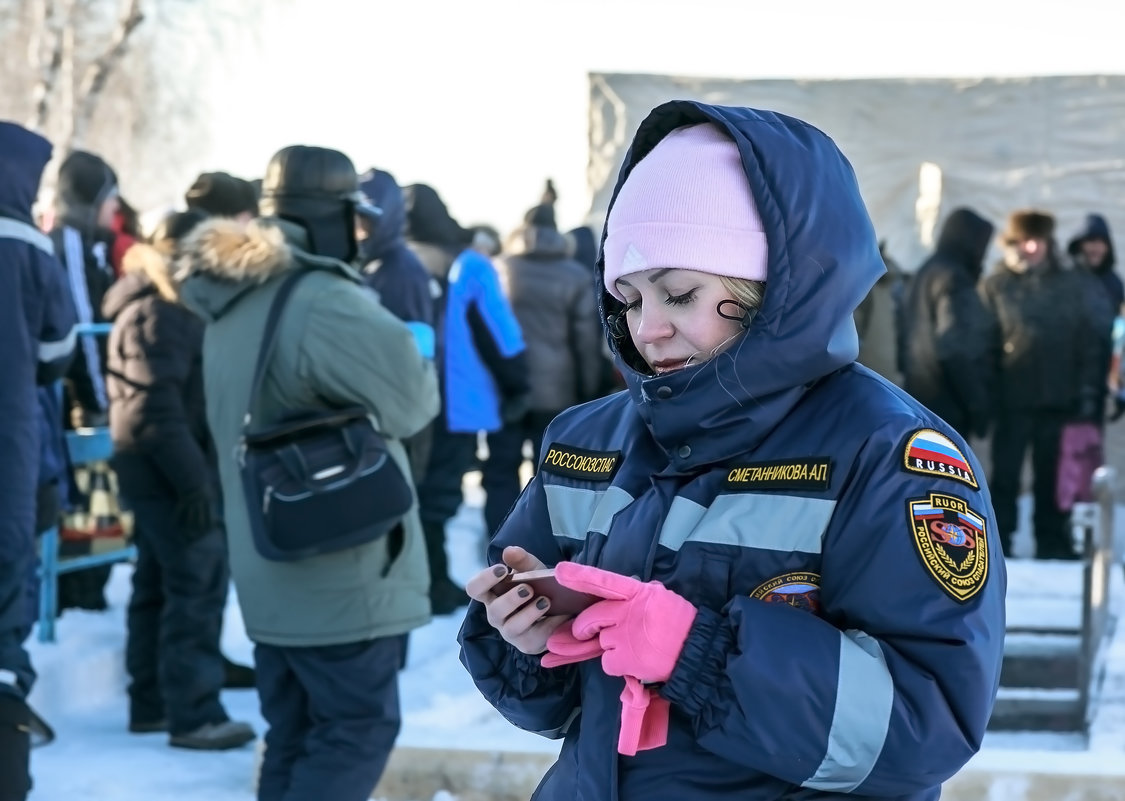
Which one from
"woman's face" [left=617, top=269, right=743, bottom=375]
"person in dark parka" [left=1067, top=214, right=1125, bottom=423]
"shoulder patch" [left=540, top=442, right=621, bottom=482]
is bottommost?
"person in dark parka" [left=1067, top=214, right=1125, bottom=423]

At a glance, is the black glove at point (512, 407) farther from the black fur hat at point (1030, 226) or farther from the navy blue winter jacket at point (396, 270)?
the black fur hat at point (1030, 226)

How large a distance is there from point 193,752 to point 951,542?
4295mm

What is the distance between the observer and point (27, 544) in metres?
4.14

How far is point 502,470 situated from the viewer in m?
8.44

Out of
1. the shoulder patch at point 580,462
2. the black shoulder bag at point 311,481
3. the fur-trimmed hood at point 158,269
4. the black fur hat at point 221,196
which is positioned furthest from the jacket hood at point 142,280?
the shoulder patch at point 580,462

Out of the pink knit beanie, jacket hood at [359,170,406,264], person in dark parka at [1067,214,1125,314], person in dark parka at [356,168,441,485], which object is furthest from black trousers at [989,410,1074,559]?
the pink knit beanie

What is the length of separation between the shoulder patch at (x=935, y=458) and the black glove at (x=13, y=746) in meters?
2.86

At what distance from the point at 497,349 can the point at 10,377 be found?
3872mm

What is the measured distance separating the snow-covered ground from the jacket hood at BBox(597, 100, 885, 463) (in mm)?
2719

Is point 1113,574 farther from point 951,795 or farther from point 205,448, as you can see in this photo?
point 205,448

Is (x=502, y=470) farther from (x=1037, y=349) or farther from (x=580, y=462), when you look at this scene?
(x=580, y=462)

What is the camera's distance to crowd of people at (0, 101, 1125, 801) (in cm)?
179

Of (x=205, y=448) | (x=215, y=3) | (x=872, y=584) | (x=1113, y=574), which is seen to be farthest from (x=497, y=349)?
(x=215, y=3)

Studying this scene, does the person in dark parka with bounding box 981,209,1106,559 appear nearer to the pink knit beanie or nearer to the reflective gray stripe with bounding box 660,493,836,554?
the pink knit beanie
